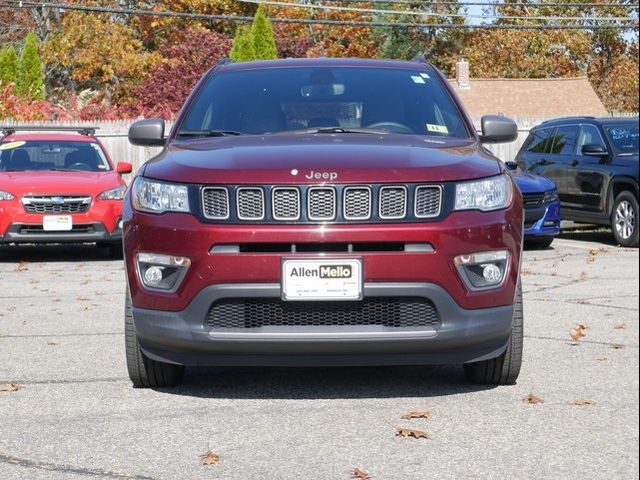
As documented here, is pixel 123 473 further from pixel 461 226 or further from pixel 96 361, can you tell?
pixel 96 361

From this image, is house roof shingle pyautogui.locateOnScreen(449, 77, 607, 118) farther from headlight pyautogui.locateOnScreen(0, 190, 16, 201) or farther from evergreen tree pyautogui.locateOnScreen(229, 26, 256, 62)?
headlight pyautogui.locateOnScreen(0, 190, 16, 201)

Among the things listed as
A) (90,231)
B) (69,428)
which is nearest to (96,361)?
(69,428)

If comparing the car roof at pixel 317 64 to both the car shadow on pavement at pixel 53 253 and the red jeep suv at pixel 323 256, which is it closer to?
the red jeep suv at pixel 323 256

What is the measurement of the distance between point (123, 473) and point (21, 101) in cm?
3388

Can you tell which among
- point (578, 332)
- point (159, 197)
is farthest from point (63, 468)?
point (578, 332)

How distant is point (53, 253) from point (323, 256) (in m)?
12.1

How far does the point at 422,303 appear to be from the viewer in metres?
6.23

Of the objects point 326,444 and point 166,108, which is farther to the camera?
point 166,108

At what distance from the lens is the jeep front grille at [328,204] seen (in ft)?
20.3

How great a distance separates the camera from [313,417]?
6.22m

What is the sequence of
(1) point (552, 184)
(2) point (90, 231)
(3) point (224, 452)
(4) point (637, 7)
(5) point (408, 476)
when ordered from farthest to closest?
1. (1) point (552, 184)
2. (2) point (90, 231)
3. (3) point (224, 452)
4. (5) point (408, 476)
5. (4) point (637, 7)

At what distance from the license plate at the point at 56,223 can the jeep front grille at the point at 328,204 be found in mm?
9621

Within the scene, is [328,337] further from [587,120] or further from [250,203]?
[587,120]

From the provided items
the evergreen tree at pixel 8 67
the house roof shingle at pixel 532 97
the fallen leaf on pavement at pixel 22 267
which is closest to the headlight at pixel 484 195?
the fallen leaf on pavement at pixel 22 267
